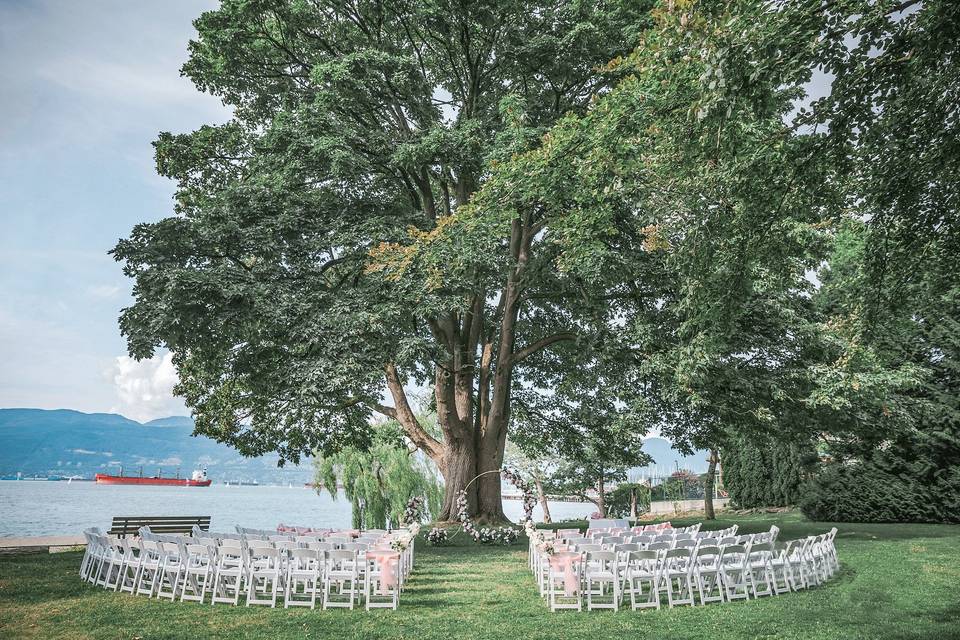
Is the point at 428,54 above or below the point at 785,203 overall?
above

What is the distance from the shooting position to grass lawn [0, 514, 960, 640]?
7.04 m

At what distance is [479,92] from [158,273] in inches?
388

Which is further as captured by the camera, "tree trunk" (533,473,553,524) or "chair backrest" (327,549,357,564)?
"tree trunk" (533,473,553,524)

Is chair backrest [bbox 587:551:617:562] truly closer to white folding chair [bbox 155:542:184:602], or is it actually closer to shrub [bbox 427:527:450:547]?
white folding chair [bbox 155:542:184:602]

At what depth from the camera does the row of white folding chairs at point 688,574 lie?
28.6 feet

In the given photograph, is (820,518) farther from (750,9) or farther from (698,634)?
(750,9)

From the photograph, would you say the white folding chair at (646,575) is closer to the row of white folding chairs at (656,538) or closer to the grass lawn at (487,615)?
the grass lawn at (487,615)

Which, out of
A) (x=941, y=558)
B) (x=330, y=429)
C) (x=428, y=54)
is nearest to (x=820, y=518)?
(x=941, y=558)

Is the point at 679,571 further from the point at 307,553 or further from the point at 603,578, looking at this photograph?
the point at 307,553

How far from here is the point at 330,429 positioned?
17.8 metres

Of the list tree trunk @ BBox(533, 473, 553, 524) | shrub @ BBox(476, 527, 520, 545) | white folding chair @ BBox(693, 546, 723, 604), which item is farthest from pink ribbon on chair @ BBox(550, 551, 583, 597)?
tree trunk @ BBox(533, 473, 553, 524)

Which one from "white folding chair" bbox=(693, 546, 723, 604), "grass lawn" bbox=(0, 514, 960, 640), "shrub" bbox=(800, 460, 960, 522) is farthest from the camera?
"shrub" bbox=(800, 460, 960, 522)

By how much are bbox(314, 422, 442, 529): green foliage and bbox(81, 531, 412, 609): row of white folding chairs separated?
14.2 meters

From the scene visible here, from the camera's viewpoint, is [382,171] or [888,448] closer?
[382,171]
